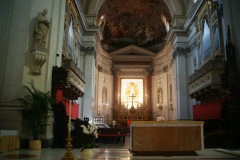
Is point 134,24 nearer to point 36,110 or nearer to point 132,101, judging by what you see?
point 132,101

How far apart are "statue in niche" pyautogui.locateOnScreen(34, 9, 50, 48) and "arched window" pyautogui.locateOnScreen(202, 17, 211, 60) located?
9417 millimetres

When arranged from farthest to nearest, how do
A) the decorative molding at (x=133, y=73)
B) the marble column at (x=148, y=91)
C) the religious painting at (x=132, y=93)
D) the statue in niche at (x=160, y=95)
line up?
the decorative molding at (x=133, y=73) → the religious painting at (x=132, y=93) → the marble column at (x=148, y=91) → the statue in niche at (x=160, y=95)

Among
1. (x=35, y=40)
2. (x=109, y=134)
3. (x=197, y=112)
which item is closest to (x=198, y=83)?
(x=197, y=112)

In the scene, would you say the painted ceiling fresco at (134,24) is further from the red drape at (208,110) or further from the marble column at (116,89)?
the red drape at (208,110)

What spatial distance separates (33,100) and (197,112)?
1158 cm

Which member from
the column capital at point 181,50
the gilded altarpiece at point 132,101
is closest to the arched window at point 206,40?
the column capital at point 181,50

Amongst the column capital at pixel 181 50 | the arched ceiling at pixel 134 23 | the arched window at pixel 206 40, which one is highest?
the arched ceiling at pixel 134 23

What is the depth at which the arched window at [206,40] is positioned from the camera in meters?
15.1

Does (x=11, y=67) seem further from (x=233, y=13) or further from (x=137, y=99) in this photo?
(x=137, y=99)

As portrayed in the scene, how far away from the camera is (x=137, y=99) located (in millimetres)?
28781

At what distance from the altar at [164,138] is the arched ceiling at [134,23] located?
16.0 metres

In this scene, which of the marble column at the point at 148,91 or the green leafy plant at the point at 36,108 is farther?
the marble column at the point at 148,91

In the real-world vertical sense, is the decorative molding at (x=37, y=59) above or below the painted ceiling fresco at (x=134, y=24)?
below

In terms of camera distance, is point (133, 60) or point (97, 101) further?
point (133, 60)
